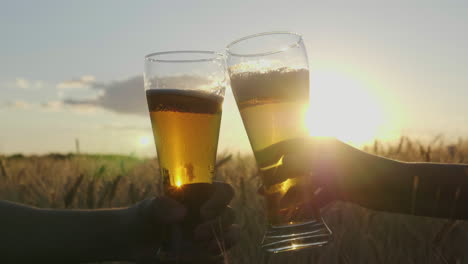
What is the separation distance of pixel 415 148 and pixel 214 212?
2.93 meters

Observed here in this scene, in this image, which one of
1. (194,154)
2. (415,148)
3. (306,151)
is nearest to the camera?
(194,154)

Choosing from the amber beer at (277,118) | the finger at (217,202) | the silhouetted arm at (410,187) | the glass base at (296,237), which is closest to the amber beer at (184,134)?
the finger at (217,202)

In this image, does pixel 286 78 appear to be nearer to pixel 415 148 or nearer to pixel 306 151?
pixel 306 151

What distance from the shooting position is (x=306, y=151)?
221 cm

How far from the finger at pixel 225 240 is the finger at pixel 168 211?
22 centimetres

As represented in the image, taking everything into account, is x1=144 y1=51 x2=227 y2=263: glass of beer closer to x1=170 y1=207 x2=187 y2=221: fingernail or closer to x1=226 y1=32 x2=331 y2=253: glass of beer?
x1=170 y1=207 x2=187 y2=221: fingernail

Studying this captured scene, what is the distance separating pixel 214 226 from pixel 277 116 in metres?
0.53

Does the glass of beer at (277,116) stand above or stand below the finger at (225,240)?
above

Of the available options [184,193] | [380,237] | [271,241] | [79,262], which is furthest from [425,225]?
[79,262]

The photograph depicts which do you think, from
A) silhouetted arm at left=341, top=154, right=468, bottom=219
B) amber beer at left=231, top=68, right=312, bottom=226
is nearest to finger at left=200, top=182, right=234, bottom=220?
amber beer at left=231, top=68, right=312, bottom=226

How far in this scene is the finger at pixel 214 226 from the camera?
6.97 feet

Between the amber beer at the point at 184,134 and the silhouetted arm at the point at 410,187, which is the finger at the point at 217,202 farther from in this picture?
the silhouetted arm at the point at 410,187

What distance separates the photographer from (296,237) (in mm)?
Answer: 2264

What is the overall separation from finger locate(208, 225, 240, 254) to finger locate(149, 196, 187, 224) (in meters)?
0.22
